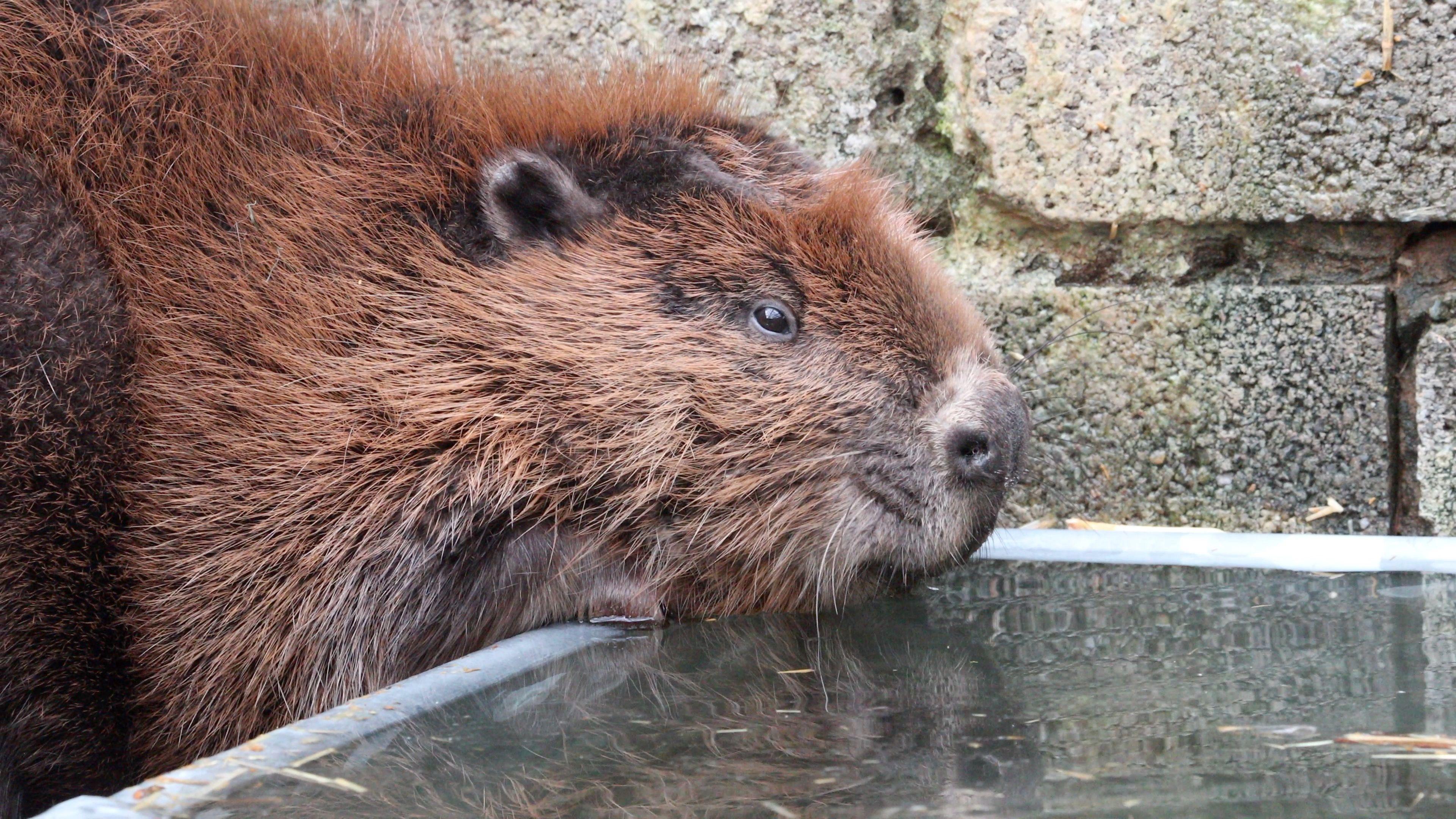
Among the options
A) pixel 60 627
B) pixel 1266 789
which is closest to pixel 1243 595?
pixel 1266 789

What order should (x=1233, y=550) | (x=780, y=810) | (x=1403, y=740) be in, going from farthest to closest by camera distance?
(x=1233, y=550)
(x=1403, y=740)
(x=780, y=810)

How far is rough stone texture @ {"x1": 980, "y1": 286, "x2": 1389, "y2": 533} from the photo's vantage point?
3.13m

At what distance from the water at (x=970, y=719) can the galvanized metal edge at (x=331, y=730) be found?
0.10 ft

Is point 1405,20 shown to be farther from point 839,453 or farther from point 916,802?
point 916,802

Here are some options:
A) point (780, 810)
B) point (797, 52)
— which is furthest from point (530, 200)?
point (780, 810)

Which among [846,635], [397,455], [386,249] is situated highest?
[386,249]

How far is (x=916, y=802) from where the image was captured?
4.61 ft

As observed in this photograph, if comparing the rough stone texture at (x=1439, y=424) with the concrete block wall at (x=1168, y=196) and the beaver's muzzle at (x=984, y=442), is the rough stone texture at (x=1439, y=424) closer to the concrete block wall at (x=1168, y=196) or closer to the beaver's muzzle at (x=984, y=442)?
the concrete block wall at (x=1168, y=196)

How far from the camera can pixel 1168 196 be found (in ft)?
10.4

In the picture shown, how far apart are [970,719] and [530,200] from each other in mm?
1374

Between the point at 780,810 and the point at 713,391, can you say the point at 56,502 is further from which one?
the point at 780,810

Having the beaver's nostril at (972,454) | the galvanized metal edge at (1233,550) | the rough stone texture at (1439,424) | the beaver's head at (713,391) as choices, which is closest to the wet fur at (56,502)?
the beaver's head at (713,391)

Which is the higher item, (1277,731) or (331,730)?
(1277,731)

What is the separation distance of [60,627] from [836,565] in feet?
4.65
